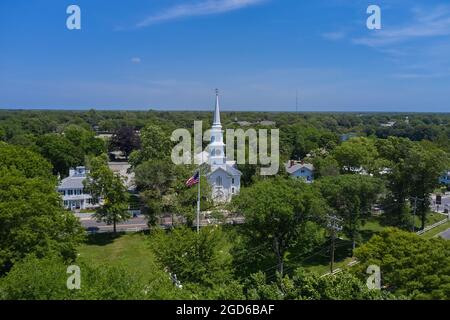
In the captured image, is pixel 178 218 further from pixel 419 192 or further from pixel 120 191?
pixel 419 192

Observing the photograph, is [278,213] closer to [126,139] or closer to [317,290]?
[317,290]

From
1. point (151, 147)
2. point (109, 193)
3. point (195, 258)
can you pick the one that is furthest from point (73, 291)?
point (151, 147)

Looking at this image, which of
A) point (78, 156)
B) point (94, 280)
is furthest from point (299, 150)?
point (94, 280)

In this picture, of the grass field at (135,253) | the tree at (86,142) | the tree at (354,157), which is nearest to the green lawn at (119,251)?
the grass field at (135,253)

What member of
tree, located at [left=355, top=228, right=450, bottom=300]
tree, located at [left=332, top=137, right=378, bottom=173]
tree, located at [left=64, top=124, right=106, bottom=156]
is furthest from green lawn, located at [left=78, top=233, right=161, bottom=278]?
tree, located at [left=64, top=124, right=106, bottom=156]

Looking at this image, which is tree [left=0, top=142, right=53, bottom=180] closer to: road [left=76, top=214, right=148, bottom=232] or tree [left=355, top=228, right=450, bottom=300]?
road [left=76, top=214, right=148, bottom=232]

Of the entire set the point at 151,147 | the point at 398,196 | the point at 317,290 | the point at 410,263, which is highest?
the point at 151,147
